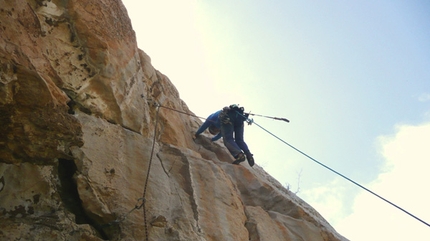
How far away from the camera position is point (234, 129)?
9.40m

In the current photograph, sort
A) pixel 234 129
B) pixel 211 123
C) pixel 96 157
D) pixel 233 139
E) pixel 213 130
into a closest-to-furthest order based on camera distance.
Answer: pixel 96 157 < pixel 233 139 < pixel 234 129 < pixel 211 123 < pixel 213 130

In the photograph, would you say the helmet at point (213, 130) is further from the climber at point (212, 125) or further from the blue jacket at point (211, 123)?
the blue jacket at point (211, 123)

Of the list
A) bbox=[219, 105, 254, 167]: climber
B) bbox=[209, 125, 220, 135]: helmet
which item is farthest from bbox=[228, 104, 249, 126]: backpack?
bbox=[209, 125, 220, 135]: helmet

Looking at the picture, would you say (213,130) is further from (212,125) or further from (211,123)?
(211,123)

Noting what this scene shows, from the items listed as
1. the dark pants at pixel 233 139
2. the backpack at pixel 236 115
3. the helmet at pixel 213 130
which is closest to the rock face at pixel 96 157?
the dark pants at pixel 233 139

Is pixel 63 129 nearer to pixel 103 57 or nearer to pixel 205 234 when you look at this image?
pixel 103 57

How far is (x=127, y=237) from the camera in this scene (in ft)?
16.4

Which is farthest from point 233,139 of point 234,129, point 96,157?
point 96,157

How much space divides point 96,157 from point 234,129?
437 centimetres

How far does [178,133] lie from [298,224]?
3142 mm

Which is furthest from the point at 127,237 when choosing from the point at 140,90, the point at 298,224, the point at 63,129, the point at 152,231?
the point at 298,224

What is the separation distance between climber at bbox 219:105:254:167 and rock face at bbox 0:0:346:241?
1.79 feet

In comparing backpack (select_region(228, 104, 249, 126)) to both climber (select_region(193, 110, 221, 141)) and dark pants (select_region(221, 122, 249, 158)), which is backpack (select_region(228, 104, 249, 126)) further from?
climber (select_region(193, 110, 221, 141))

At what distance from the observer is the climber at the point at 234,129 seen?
8.81m
